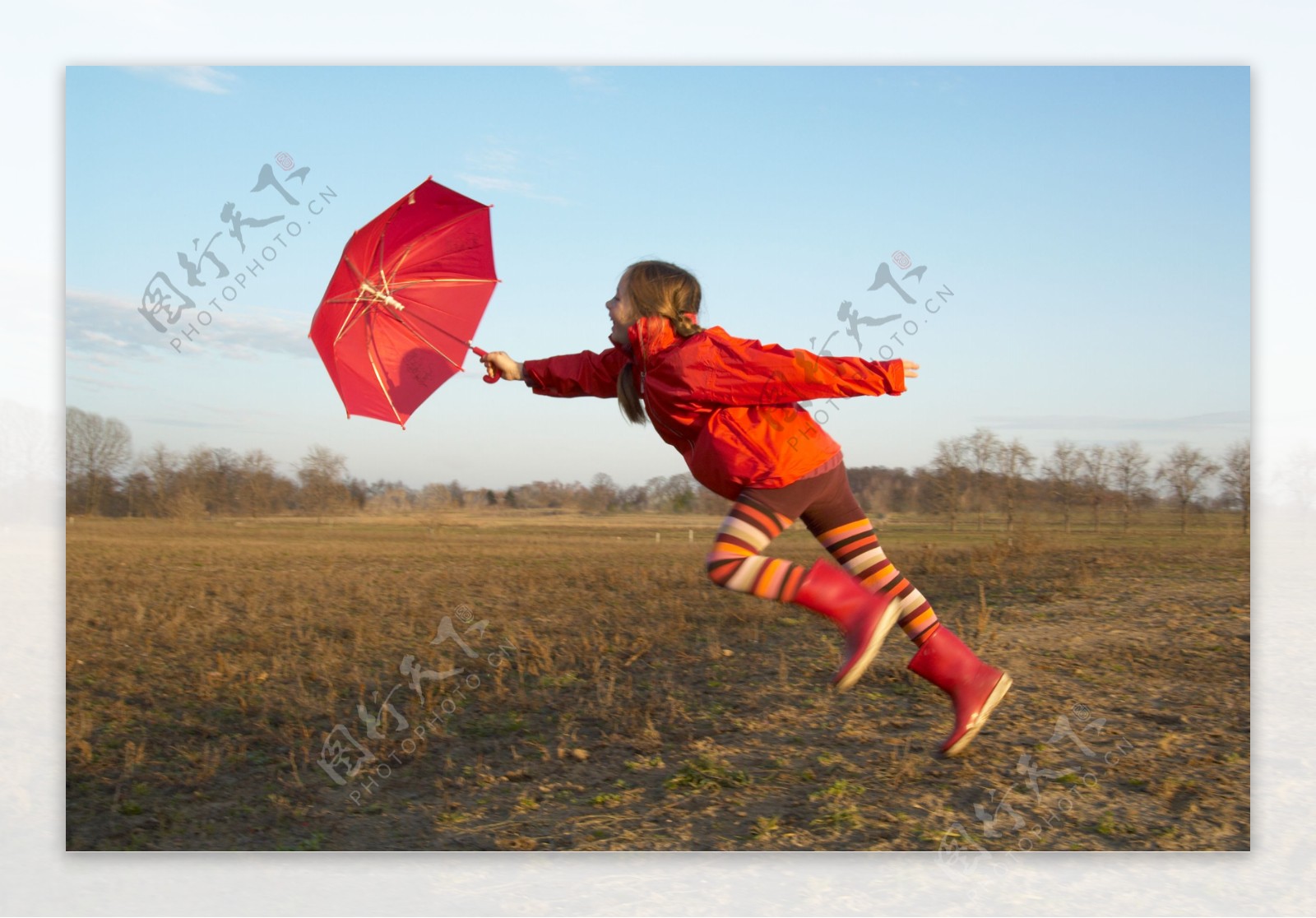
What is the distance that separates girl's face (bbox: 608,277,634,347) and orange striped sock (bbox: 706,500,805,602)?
852mm

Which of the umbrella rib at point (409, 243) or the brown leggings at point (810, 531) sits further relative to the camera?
the umbrella rib at point (409, 243)

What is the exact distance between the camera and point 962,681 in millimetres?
3896

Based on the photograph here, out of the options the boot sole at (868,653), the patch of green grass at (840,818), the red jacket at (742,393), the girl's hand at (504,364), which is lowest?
the patch of green grass at (840,818)

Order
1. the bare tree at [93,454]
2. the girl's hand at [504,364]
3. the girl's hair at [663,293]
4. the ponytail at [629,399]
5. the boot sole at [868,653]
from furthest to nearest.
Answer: the bare tree at [93,454], the girl's hand at [504,364], the ponytail at [629,399], the girl's hair at [663,293], the boot sole at [868,653]

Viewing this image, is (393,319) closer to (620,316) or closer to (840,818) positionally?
(620,316)

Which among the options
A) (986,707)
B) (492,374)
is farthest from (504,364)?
(986,707)

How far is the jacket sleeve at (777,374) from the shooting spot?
3451mm

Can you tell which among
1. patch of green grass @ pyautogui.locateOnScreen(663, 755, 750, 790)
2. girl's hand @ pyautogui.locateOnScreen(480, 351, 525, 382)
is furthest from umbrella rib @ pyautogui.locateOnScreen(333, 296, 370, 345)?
patch of green grass @ pyautogui.locateOnScreen(663, 755, 750, 790)

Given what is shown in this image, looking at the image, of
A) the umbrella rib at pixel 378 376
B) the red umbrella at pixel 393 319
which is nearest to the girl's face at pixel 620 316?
the red umbrella at pixel 393 319

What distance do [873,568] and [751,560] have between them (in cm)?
72

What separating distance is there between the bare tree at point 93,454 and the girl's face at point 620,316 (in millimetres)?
5252

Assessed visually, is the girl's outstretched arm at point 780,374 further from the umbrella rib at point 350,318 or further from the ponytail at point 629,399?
the umbrella rib at point 350,318

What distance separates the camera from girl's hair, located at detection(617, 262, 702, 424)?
12.0ft

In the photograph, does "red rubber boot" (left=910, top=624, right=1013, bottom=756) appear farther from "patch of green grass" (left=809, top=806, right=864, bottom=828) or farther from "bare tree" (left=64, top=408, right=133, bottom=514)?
"bare tree" (left=64, top=408, right=133, bottom=514)
